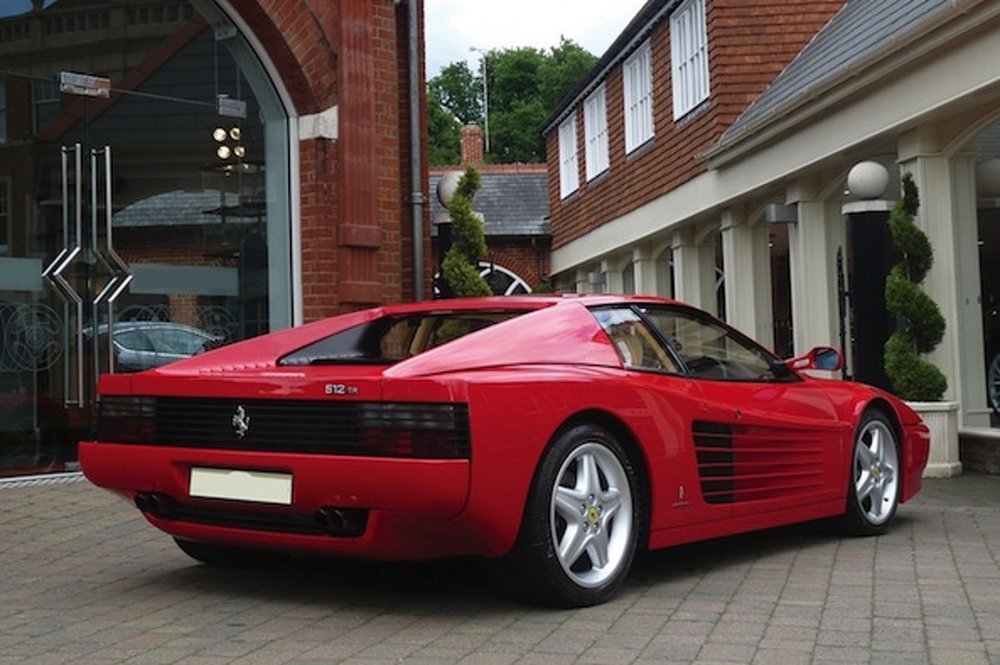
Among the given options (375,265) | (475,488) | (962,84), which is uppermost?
(962,84)

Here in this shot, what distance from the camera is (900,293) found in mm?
9828

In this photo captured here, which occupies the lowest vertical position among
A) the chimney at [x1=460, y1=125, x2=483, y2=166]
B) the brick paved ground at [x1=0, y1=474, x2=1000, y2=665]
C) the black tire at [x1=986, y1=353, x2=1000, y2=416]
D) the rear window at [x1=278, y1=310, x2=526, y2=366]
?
the brick paved ground at [x1=0, y1=474, x2=1000, y2=665]

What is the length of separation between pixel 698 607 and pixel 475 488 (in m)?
1.08

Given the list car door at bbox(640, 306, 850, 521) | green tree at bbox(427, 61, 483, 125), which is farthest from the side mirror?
green tree at bbox(427, 61, 483, 125)

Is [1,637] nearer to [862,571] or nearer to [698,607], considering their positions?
[698,607]

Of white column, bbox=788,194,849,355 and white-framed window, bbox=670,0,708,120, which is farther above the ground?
white-framed window, bbox=670,0,708,120

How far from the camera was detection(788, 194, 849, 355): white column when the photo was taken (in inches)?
533

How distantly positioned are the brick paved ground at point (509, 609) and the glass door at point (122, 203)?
2.83 meters

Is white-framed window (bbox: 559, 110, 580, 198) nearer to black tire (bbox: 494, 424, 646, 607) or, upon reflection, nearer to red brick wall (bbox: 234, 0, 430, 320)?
red brick wall (bbox: 234, 0, 430, 320)

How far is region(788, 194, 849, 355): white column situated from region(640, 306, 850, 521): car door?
750 centimetres

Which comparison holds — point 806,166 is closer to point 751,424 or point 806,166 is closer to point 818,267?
point 818,267

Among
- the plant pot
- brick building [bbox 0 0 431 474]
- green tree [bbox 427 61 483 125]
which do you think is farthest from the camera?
green tree [bbox 427 61 483 125]

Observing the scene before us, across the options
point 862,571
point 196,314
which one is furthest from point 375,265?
point 862,571

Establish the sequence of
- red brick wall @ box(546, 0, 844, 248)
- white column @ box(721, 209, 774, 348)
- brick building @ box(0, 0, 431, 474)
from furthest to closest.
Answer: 1. white column @ box(721, 209, 774, 348)
2. red brick wall @ box(546, 0, 844, 248)
3. brick building @ box(0, 0, 431, 474)
